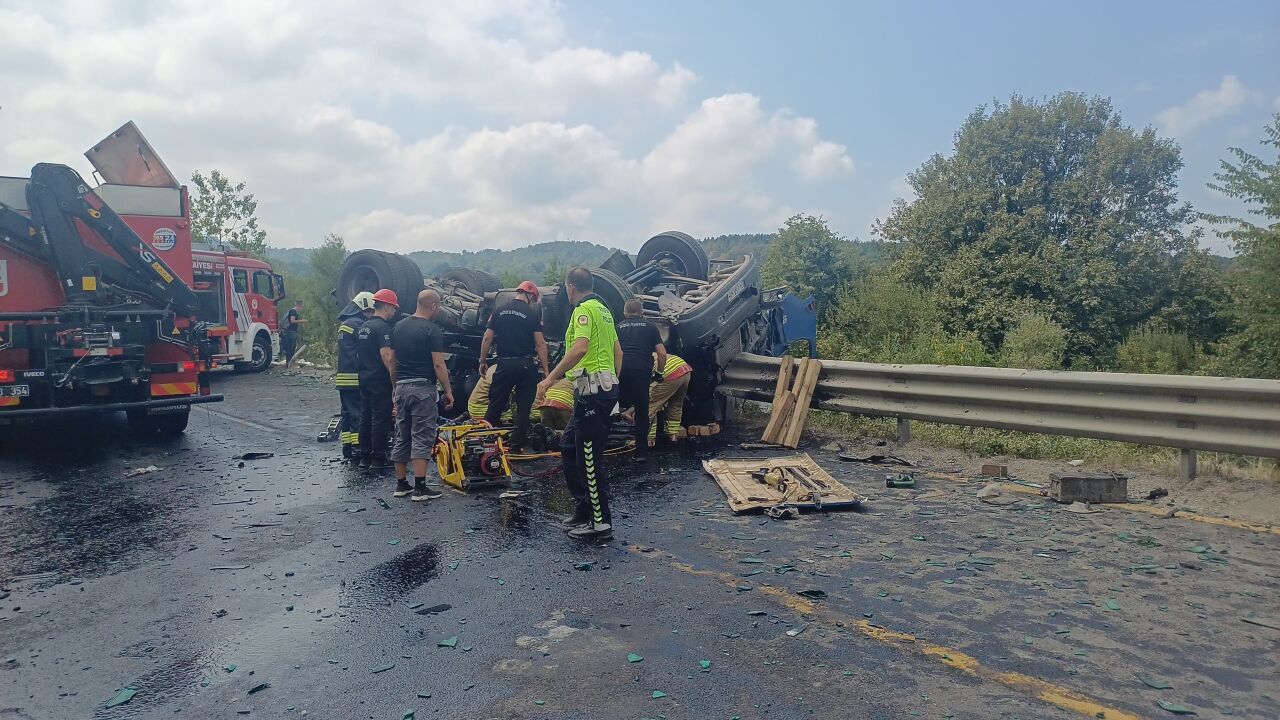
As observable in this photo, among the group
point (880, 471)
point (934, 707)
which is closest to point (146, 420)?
point (880, 471)

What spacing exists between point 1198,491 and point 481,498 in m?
5.58

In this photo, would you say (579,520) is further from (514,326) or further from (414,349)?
(514,326)

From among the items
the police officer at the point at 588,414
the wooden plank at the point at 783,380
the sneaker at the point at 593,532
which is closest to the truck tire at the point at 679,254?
the wooden plank at the point at 783,380

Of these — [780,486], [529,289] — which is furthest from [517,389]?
[780,486]

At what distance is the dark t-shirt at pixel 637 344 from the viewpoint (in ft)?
27.0

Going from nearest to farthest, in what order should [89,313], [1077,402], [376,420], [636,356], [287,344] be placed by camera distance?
[1077,402] → [636,356] → [376,420] → [89,313] → [287,344]

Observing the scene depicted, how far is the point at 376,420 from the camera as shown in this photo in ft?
28.0

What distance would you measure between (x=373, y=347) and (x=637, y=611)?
5.11 m

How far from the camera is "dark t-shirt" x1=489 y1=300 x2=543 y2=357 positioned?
344 inches

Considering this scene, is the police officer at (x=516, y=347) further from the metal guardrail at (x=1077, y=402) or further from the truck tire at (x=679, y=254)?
the truck tire at (x=679, y=254)

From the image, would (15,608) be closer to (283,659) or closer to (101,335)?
(283,659)

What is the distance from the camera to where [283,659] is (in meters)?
3.85

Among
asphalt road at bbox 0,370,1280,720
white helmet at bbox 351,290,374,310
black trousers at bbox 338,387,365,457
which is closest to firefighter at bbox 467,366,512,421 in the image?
black trousers at bbox 338,387,365,457

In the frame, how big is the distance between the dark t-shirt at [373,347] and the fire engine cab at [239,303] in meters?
12.6
